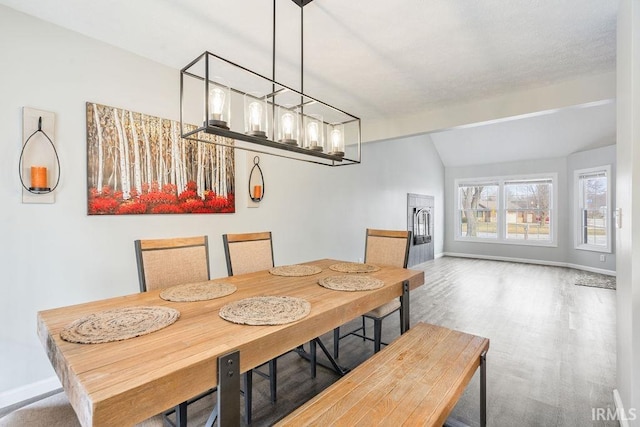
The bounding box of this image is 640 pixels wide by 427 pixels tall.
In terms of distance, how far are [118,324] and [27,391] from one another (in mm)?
1660

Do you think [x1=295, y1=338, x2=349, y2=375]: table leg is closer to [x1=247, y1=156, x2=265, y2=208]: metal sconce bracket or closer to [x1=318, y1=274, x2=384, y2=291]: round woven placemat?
[x1=318, y1=274, x2=384, y2=291]: round woven placemat

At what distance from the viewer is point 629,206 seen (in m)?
1.59

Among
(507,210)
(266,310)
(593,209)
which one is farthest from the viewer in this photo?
(507,210)

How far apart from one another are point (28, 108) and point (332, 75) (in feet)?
7.97

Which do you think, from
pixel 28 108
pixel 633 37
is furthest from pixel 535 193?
pixel 28 108

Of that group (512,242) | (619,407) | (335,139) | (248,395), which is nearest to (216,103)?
(335,139)

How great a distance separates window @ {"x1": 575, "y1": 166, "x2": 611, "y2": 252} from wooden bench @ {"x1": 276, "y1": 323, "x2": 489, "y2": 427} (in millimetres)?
6502

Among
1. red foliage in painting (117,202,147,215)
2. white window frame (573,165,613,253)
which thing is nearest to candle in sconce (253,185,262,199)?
red foliage in painting (117,202,147,215)

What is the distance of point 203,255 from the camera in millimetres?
2244

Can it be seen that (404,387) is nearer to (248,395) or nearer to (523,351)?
(248,395)

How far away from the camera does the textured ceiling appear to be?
201 centimetres

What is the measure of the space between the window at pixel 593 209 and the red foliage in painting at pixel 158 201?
7.34 m

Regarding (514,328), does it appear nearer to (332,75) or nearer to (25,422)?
(332,75)
